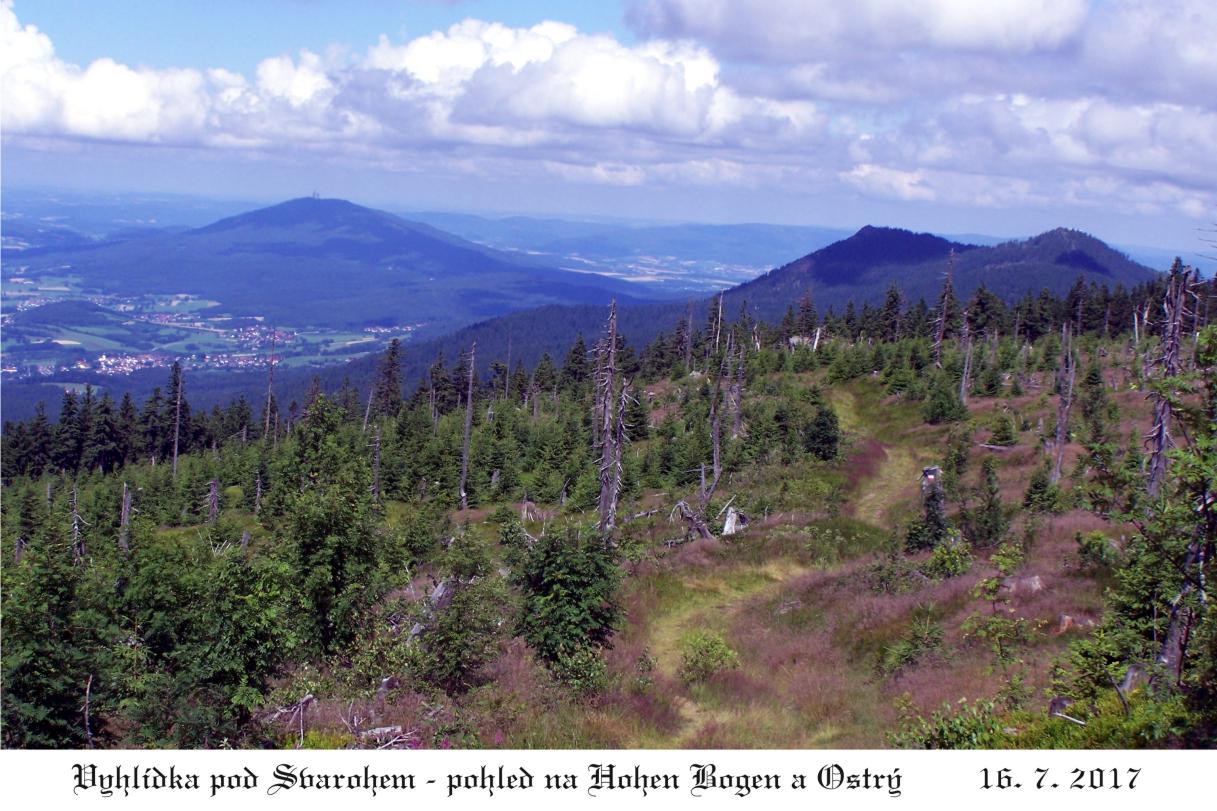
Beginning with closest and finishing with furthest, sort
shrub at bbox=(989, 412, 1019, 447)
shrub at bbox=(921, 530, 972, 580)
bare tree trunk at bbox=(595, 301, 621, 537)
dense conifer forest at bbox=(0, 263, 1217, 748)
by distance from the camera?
dense conifer forest at bbox=(0, 263, 1217, 748) < shrub at bbox=(921, 530, 972, 580) < bare tree trunk at bbox=(595, 301, 621, 537) < shrub at bbox=(989, 412, 1019, 447)

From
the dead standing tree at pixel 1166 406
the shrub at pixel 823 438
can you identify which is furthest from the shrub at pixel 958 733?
the shrub at pixel 823 438

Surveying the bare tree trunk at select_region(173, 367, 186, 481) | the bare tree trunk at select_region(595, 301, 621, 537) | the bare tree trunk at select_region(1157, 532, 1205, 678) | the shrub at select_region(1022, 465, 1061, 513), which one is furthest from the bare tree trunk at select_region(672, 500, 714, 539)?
the bare tree trunk at select_region(173, 367, 186, 481)

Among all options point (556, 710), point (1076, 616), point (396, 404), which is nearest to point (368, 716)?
point (556, 710)

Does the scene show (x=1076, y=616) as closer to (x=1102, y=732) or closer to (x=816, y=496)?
(x=1102, y=732)

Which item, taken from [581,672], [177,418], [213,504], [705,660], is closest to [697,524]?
[705,660]

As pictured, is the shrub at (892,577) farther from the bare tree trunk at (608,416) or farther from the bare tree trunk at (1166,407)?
the bare tree trunk at (608,416)

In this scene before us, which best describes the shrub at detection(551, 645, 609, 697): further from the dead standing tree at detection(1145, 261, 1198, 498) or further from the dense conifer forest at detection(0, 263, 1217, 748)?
the dead standing tree at detection(1145, 261, 1198, 498)

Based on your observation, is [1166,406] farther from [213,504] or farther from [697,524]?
[213,504]
